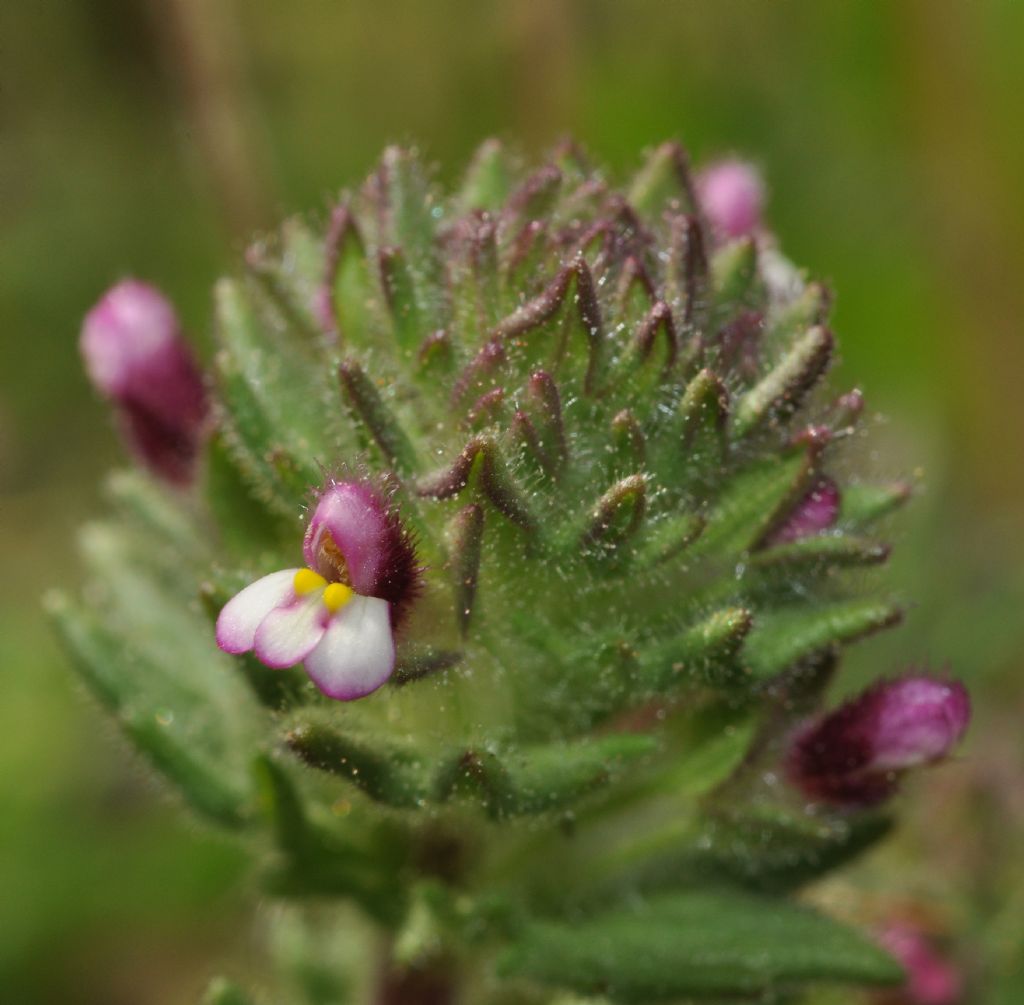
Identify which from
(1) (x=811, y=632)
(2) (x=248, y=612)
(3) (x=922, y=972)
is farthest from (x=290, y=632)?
(3) (x=922, y=972)

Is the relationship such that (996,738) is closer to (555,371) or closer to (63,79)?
(555,371)

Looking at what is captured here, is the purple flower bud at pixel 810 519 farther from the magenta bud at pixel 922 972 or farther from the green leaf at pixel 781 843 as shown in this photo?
the magenta bud at pixel 922 972

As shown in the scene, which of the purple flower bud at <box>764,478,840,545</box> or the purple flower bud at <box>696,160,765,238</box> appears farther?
the purple flower bud at <box>696,160,765,238</box>

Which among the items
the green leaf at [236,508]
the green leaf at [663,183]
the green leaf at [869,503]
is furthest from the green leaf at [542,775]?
the green leaf at [663,183]

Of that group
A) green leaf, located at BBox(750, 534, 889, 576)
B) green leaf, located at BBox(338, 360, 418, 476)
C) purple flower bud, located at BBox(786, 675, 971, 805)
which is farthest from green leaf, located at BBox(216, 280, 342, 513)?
purple flower bud, located at BBox(786, 675, 971, 805)

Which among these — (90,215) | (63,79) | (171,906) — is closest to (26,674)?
(171,906)

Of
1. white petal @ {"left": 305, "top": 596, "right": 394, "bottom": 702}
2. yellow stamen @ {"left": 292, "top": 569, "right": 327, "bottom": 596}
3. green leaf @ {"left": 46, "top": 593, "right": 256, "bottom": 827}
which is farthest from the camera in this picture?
green leaf @ {"left": 46, "top": 593, "right": 256, "bottom": 827}

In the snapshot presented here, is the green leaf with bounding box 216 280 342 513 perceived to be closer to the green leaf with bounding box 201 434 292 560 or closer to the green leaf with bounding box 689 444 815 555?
the green leaf with bounding box 201 434 292 560
